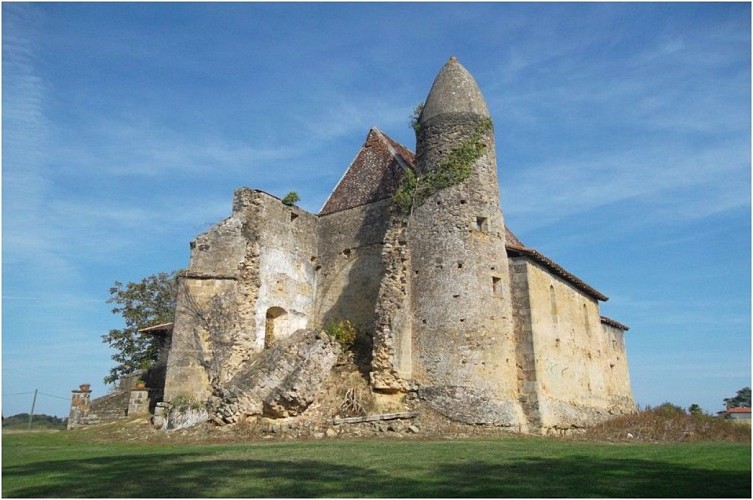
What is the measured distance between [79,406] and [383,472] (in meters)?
16.2

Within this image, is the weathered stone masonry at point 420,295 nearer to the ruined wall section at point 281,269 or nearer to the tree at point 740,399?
the ruined wall section at point 281,269

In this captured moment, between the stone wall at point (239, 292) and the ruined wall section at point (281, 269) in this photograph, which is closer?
the stone wall at point (239, 292)

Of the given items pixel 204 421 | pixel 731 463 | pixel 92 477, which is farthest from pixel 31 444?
pixel 731 463

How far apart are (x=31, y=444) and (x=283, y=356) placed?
243 inches

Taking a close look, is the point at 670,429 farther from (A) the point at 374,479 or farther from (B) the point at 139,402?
(B) the point at 139,402

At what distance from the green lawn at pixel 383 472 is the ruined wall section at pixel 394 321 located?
4.31 metres

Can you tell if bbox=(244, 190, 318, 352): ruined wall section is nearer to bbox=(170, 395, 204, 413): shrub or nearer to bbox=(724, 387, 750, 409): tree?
bbox=(170, 395, 204, 413): shrub

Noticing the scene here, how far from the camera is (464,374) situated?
15234 mm

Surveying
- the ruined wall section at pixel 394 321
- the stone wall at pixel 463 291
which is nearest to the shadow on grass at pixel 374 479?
the stone wall at pixel 463 291

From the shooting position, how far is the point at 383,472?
7.69 metres

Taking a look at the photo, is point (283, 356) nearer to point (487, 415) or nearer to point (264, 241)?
point (264, 241)

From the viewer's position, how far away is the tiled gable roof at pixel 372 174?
20.1 m

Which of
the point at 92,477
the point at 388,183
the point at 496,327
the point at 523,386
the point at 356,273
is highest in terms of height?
the point at 388,183

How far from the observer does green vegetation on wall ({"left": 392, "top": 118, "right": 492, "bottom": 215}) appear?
667 inches
